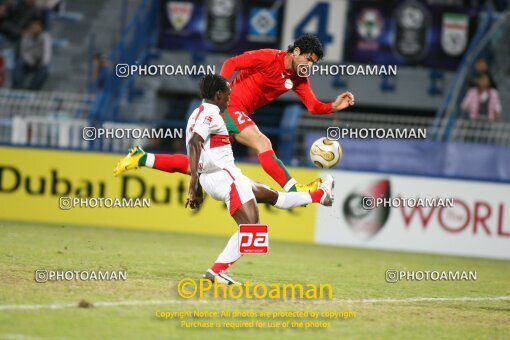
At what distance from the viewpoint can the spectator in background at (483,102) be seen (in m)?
18.9

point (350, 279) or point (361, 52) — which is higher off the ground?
point (361, 52)

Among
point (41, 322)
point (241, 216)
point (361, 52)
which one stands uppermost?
point (361, 52)

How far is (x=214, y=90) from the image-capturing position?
31.9ft

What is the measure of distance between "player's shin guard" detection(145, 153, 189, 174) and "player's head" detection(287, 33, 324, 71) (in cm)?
183

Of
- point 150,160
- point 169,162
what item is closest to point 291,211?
point 150,160

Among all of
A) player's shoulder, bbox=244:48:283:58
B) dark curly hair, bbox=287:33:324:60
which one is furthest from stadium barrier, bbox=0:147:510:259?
dark curly hair, bbox=287:33:324:60

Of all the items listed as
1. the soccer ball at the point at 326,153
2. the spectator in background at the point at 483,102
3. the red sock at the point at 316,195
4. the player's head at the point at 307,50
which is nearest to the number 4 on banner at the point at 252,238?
the red sock at the point at 316,195

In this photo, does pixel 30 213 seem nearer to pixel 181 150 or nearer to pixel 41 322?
pixel 181 150

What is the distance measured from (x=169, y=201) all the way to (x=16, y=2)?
8680mm

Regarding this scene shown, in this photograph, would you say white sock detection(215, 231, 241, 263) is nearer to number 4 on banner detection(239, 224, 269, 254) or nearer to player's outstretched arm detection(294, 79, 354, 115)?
number 4 on banner detection(239, 224, 269, 254)

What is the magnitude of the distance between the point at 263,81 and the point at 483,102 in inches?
325

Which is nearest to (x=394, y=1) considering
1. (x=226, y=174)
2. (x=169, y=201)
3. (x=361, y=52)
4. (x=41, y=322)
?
(x=361, y=52)

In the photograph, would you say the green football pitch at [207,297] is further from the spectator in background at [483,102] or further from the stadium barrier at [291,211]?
the spectator in background at [483,102]

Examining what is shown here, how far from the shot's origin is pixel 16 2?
23.8 metres
